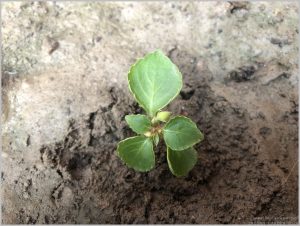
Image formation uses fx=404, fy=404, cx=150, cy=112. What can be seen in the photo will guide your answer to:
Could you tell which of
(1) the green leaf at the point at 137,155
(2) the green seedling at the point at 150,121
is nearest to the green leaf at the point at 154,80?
(2) the green seedling at the point at 150,121

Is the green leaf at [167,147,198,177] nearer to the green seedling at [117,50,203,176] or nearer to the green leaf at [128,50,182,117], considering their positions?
the green seedling at [117,50,203,176]

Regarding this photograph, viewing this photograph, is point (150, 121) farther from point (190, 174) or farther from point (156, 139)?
point (190, 174)

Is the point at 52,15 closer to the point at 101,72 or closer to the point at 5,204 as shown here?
the point at 101,72

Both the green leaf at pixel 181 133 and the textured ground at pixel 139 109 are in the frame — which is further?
the textured ground at pixel 139 109

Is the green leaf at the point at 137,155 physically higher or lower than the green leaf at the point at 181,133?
lower

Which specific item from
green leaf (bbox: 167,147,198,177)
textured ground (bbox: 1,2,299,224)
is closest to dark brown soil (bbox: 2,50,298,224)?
textured ground (bbox: 1,2,299,224)

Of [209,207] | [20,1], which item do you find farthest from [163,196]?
[20,1]

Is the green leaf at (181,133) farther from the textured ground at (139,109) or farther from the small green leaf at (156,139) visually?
the textured ground at (139,109)
